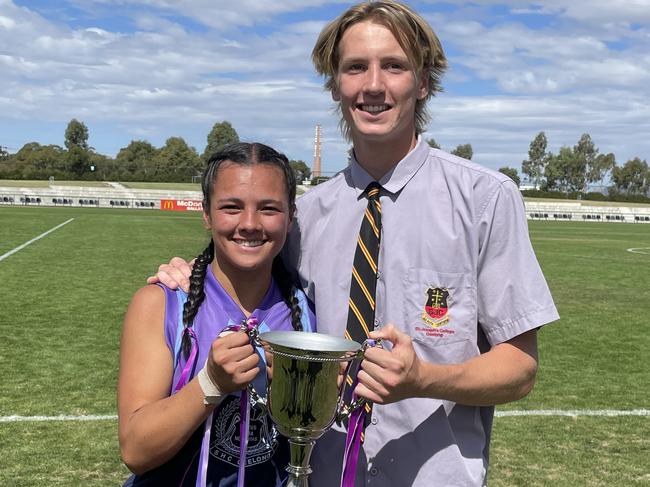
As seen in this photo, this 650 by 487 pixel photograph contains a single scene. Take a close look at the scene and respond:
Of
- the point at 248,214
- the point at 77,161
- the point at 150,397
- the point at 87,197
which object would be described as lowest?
the point at 87,197

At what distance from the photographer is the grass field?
538 cm

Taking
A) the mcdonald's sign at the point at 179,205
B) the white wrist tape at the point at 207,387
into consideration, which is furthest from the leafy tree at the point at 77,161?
the white wrist tape at the point at 207,387

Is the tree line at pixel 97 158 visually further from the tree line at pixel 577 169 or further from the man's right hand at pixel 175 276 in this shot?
the man's right hand at pixel 175 276

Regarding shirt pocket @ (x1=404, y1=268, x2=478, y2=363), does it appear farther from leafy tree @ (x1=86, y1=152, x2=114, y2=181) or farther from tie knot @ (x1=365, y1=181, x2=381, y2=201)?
leafy tree @ (x1=86, y1=152, x2=114, y2=181)

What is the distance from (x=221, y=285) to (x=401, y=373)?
745mm

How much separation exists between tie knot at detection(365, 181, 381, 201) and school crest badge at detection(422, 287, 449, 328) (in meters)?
0.34

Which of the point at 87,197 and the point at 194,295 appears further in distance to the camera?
the point at 87,197

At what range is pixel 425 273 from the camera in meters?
2.37

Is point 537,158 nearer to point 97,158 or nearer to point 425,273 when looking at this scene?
point 97,158

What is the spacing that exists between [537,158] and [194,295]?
12291 centimetres

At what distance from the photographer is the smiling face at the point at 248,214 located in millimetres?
2344

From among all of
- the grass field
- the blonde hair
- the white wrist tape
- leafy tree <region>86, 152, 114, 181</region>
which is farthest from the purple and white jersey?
leafy tree <region>86, 152, 114, 181</region>

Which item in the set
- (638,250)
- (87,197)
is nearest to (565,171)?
(87,197)

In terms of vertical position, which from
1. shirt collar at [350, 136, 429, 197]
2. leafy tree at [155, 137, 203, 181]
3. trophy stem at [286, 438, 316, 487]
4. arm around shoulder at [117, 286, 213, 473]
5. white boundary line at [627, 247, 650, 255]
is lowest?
white boundary line at [627, 247, 650, 255]
